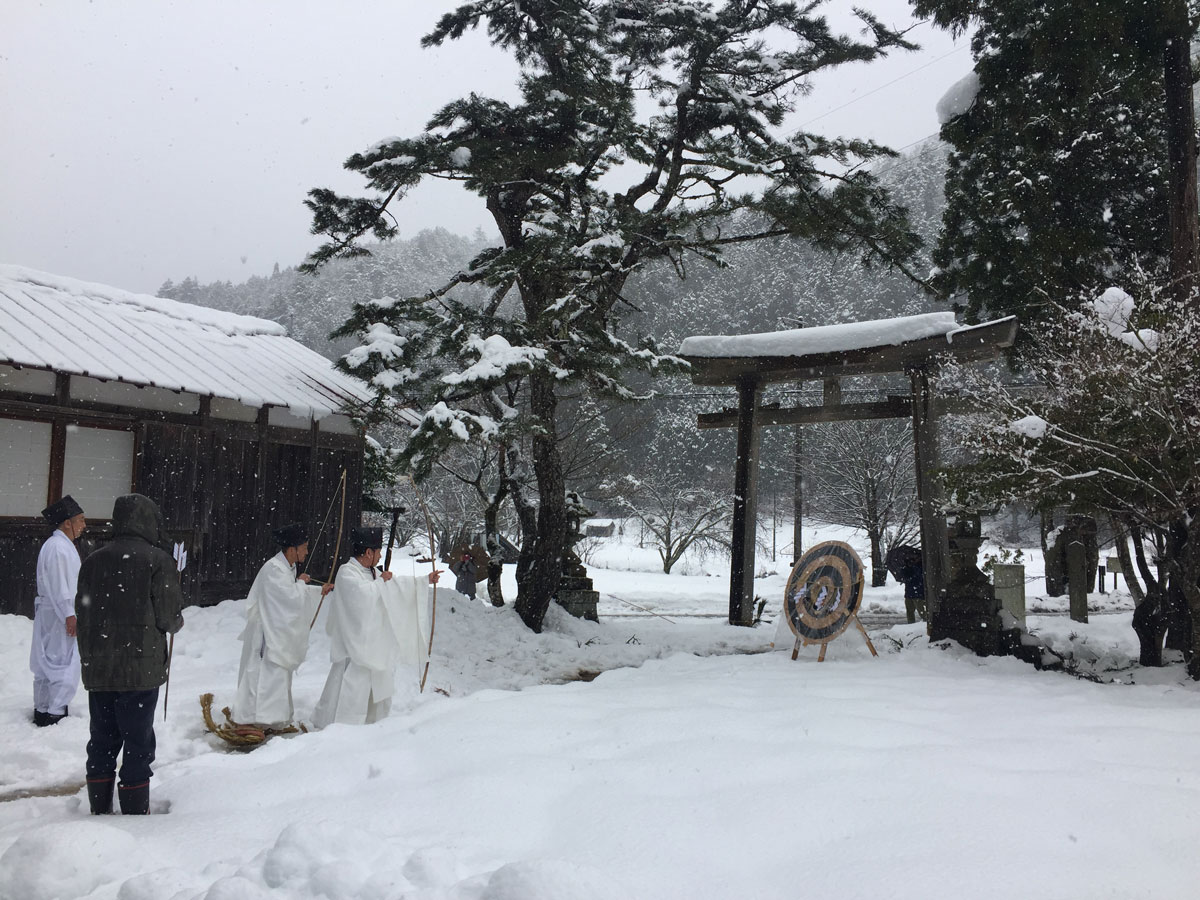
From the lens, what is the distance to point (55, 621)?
639 centimetres

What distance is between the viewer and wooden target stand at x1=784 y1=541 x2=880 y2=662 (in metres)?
8.01

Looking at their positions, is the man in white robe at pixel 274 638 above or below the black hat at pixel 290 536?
below

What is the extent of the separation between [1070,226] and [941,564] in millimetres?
5064

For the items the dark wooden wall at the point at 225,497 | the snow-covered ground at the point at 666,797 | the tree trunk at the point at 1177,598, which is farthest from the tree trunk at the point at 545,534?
the tree trunk at the point at 1177,598

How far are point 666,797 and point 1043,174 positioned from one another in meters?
11.1

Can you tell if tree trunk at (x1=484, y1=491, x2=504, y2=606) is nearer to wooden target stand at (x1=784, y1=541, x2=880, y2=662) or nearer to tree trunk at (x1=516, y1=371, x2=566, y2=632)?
tree trunk at (x1=516, y1=371, x2=566, y2=632)

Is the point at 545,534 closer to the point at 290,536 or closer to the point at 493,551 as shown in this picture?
the point at 493,551

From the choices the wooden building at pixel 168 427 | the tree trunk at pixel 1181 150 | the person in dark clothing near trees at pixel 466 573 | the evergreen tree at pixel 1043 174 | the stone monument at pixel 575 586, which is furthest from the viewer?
the person in dark clothing near trees at pixel 466 573

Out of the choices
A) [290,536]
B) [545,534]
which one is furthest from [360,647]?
[545,534]

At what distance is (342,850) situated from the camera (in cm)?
318

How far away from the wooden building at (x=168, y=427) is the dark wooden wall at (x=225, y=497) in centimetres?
2

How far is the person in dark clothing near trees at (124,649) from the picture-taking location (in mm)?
4320

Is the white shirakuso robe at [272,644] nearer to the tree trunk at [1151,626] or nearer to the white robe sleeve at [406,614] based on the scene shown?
the white robe sleeve at [406,614]

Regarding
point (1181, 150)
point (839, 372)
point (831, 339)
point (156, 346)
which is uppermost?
point (1181, 150)
